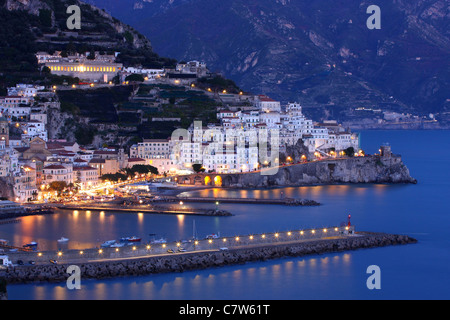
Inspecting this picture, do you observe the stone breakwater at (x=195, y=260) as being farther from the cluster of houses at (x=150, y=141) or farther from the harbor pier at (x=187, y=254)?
the cluster of houses at (x=150, y=141)

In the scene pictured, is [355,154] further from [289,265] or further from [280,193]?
[289,265]

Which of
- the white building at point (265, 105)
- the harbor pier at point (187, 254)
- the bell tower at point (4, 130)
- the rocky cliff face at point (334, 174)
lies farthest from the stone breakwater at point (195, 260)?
the white building at point (265, 105)

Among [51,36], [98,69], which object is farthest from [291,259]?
[51,36]

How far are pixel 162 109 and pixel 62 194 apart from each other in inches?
524

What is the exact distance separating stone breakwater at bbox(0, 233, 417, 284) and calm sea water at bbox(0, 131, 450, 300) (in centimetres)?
33

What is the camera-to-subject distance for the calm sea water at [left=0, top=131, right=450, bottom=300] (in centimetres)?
2530

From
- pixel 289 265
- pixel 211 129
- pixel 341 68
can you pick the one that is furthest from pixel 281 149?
pixel 341 68

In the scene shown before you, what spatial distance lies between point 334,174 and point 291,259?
23696mm

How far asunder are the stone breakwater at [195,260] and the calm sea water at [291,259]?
326mm

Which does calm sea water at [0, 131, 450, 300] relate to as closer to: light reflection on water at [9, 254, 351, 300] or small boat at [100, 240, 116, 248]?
light reflection on water at [9, 254, 351, 300]

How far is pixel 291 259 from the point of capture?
29.2 metres

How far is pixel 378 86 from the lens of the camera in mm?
163750

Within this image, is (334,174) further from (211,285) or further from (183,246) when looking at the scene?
(211,285)

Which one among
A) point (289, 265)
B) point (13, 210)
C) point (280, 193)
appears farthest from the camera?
point (280, 193)
